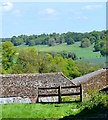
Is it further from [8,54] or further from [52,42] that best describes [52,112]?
[52,42]

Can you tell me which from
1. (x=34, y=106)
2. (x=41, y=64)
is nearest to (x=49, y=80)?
(x=34, y=106)

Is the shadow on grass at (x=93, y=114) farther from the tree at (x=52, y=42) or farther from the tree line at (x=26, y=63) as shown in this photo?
the tree at (x=52, y=42)

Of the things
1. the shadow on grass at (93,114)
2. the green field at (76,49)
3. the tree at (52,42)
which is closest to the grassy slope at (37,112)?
the shadow on grass at (93,114)

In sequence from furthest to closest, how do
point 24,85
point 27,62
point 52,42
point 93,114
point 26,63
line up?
point 52,42
point 27,62
point 26,63
point 24,85
point 93,114

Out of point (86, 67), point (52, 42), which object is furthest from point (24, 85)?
point (52, 42)

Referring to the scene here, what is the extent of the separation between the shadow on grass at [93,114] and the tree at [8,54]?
68.9 meters

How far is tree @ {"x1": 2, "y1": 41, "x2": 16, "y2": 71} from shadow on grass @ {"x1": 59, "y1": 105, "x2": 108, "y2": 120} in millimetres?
68937

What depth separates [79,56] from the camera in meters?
114

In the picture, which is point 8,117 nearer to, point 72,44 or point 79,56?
point 79,56

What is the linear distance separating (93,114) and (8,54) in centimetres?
7122

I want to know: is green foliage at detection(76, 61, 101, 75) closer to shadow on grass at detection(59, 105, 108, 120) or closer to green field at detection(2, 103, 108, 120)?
green field at detection(2, 103, 108, 120)

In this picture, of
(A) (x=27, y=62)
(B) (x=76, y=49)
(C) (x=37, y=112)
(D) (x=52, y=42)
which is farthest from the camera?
(D) (x=52, y=42)

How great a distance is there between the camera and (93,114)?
9.48 metres

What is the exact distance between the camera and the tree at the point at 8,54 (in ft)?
259
